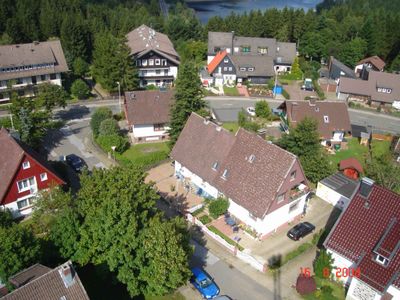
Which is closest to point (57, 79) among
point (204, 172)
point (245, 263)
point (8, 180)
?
point (8, 180)

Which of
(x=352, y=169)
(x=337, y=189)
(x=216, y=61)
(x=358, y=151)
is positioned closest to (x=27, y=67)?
(x=216, y=61)

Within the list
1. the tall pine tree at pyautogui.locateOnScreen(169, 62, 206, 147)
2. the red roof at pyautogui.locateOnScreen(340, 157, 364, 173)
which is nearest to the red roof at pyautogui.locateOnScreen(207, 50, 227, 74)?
the tall pine tree at pyautogui.locateOnScreen(169, 62, 206, 147)

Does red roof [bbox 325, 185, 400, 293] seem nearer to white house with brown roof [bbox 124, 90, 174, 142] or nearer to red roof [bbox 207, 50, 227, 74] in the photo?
white house with brown roof [bbox 124, 90, 174, 142]

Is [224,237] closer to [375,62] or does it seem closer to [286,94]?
[286,94]

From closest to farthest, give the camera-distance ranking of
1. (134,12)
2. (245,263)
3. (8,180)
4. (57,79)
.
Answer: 1. (245,263)
2. (8,180)
3. (57,79)
4. (134,12)

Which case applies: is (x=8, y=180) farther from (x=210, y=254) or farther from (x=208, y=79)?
(x=208, y=79)

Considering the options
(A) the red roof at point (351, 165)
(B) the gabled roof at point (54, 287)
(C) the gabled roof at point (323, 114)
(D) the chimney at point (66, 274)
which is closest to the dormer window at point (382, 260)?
(A) the red roof at point (351, 165)
